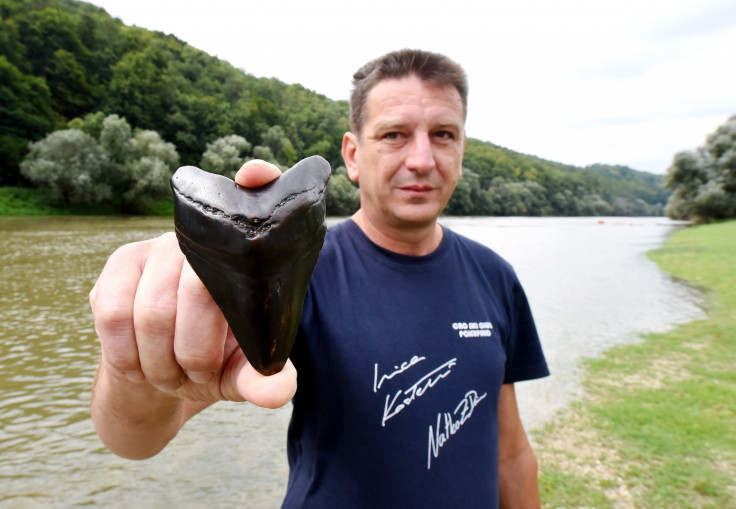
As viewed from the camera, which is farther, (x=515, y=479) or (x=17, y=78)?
(x=17, y=78)

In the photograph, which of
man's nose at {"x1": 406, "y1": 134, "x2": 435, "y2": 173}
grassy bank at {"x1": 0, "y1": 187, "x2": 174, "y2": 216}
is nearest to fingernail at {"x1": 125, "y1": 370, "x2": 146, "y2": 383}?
man's nose at {"x1": 406, "y1": 134, "x2": 435, "y2": 173}

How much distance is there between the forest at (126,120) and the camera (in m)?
37.2

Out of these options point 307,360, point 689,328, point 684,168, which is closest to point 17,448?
point 307,360

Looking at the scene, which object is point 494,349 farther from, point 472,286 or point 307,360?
point 307,360

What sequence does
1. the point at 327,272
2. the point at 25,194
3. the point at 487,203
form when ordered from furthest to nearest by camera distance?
the point at 487,203
the point at 25,194
the point at 327,272

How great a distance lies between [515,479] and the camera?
266cm

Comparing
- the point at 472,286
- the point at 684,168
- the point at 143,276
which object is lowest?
the point at 472,286

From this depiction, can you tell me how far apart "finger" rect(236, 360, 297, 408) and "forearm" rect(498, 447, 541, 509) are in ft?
7.15

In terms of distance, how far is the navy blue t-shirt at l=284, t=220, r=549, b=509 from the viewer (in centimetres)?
200

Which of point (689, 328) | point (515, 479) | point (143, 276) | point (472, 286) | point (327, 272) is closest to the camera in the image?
point (143, 276)

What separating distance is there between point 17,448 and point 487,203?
92.7 m

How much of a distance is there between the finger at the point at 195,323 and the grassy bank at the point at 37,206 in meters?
38.5

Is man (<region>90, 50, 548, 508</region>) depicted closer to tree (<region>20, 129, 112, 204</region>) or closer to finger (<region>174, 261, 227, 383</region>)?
finger (<region>174, 261, 227, 383</region>)

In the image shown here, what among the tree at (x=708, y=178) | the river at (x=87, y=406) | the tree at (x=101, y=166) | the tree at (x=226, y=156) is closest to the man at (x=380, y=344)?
the river at (x=87, y=406)
